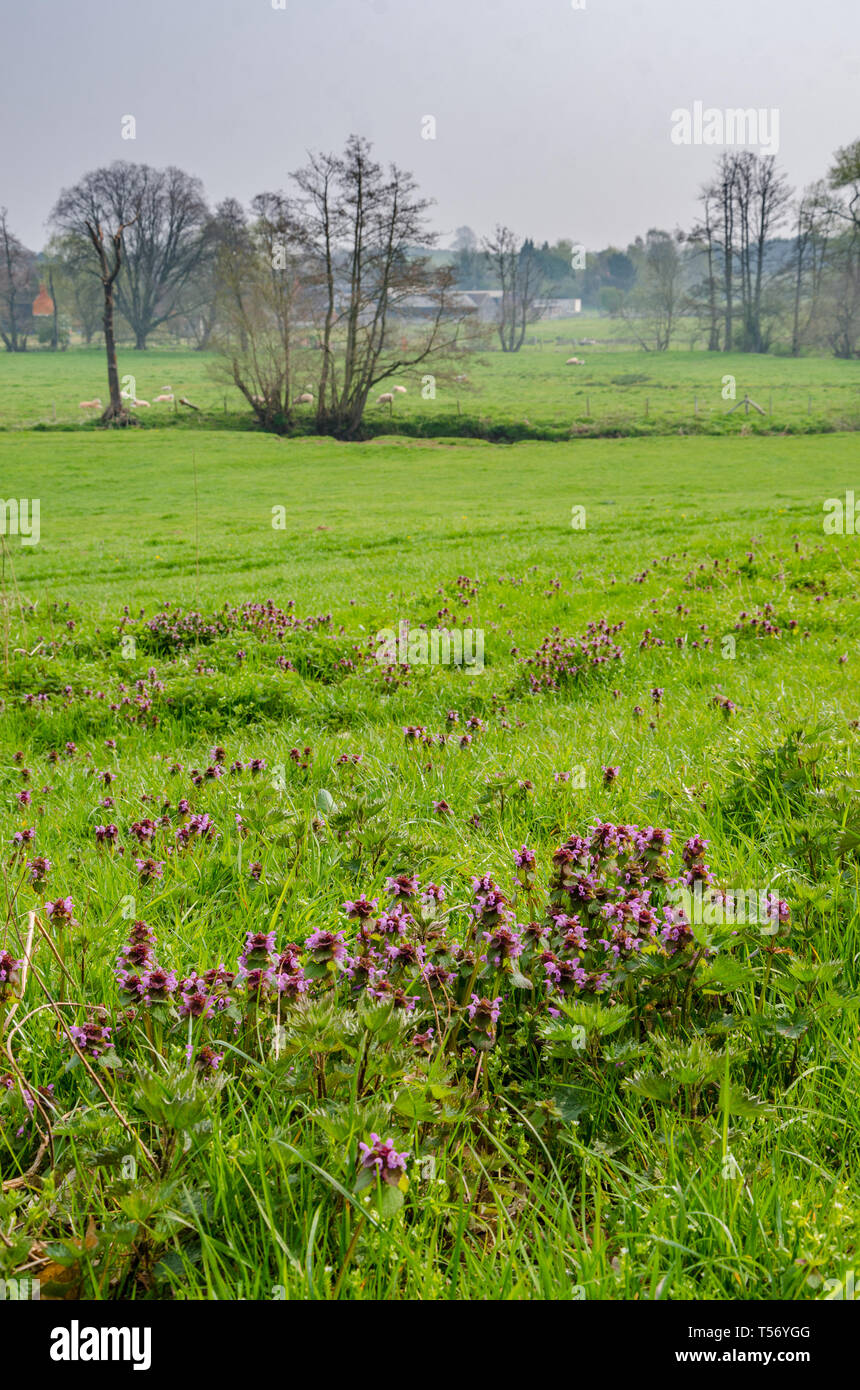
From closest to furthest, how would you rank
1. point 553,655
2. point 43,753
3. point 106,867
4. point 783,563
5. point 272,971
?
point 272,971 → point 106,867 → point 43,753 → point 553,655 → point 783,563

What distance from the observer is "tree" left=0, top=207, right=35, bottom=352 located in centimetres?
9581

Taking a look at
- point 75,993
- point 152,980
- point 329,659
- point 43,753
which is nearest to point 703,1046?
point 152,980

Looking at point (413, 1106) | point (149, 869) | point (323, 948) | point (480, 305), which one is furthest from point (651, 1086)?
point (480, 305)

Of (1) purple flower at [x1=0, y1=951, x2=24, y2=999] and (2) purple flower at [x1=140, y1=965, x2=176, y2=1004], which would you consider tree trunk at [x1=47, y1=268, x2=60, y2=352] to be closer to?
(1) purple flower at [x1=0, y1=951, x2=24, y2=999]

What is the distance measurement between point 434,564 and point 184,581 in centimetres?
514

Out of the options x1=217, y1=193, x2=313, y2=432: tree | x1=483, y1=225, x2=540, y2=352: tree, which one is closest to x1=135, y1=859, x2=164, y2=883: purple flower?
x1=217, y1=193, x2=313, y2=432: tree

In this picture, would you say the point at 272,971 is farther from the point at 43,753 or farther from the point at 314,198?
the point at 314,198

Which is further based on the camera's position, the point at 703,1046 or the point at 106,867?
the point at 106,867

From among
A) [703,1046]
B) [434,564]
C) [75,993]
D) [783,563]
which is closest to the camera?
[703,1046]

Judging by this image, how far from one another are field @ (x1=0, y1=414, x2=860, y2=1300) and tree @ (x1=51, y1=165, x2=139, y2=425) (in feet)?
180

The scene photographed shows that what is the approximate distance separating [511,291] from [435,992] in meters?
118

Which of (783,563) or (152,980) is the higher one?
(783,563)

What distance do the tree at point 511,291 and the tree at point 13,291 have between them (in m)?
54.1
